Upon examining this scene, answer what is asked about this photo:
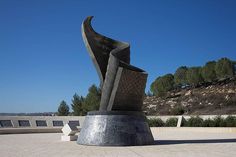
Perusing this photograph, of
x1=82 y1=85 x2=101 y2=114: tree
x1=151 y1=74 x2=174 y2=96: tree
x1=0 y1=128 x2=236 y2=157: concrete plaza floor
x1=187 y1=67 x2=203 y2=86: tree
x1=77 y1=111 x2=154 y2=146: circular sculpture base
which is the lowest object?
x1=0 y1=128 x2=236 y2=157: concrete plaza floor

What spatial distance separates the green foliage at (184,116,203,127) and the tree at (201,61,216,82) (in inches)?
1827

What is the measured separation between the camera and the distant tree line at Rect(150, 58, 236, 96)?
72188 millimetres

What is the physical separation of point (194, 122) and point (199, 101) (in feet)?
116

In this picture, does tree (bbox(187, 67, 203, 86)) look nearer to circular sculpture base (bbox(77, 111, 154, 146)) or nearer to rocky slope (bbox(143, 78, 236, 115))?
rocky slope (bbox(143, 78, 236, 115))

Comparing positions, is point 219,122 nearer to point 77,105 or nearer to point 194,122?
point 194,122

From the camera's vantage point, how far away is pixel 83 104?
4244 cm

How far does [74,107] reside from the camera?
150 feet

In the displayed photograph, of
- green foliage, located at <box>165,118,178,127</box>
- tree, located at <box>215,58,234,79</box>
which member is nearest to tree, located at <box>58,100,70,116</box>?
green foliage, located at <box>165,118,178,127</box>

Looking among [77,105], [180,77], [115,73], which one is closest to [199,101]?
[180,77]

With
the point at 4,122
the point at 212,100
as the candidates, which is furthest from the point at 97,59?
the point at 212,100

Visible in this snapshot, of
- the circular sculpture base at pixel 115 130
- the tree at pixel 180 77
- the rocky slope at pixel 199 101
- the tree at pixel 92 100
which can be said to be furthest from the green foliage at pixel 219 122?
the tree at pixel 180 77

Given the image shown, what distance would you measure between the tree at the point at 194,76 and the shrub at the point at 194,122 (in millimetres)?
48486

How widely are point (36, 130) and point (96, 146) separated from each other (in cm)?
1444

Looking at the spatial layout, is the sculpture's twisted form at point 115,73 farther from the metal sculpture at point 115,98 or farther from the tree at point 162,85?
A: the tree at point 162,85
